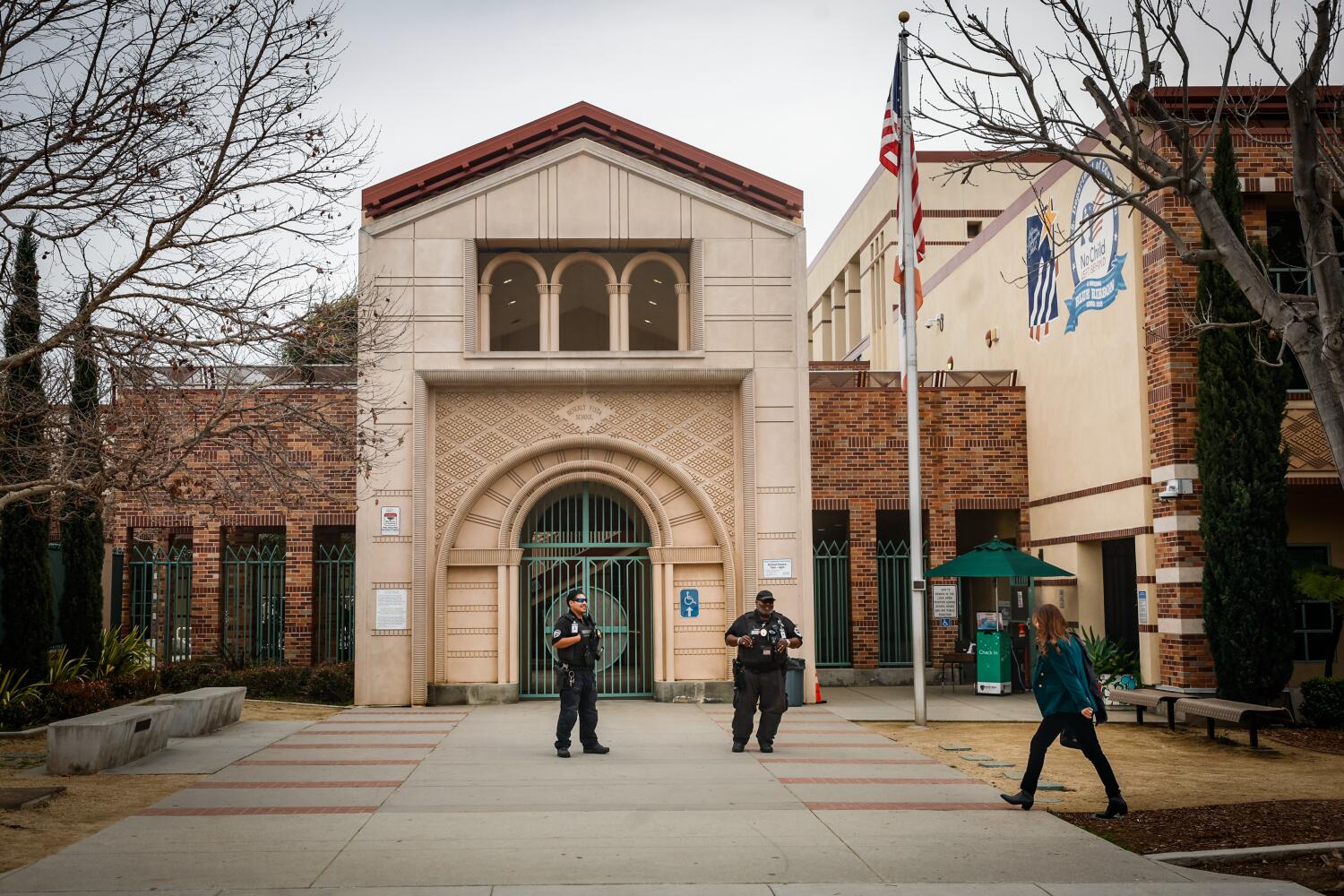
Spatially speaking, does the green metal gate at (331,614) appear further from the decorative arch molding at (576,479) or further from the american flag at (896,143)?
the american flag at (896,143)

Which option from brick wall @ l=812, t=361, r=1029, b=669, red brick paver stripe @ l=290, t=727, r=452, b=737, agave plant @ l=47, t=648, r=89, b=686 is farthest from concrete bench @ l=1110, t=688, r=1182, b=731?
agave plant @ l=47, t=648, r=89, b=686

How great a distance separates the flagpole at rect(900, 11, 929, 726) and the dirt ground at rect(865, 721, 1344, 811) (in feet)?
3.61

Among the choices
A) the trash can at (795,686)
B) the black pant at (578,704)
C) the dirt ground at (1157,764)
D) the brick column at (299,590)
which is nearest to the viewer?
the dirt ground at (1157,764)

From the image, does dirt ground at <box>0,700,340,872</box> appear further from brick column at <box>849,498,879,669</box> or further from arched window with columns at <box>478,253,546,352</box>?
brick column at <box>849,498,879,669</box>

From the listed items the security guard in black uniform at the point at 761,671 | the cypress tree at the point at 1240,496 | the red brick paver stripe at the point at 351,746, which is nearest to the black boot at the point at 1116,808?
the security guard in black uniform at the point at 761,671

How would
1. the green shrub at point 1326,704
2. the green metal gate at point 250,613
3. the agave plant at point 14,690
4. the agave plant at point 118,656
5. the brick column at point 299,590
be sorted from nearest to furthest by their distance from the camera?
1. the agave plant at point 14,690
2. the green shrub at point 1326,704
3. the agave plant at point 118,656
4. the brick column at point 299,590
5. the green metal gate at point 250,613

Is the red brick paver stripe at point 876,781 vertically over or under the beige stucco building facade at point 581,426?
under

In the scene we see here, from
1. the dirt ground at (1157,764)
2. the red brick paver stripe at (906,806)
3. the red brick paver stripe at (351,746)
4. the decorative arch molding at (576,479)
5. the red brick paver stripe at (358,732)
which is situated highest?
the decorative arch molding at (576,479)

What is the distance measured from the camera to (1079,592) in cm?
2175

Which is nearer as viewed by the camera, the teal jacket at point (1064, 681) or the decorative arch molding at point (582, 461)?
the teal jacket at point (1064, 681)

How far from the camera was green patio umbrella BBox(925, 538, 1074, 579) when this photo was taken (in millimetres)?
20406

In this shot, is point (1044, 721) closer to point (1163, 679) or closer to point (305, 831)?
point (305, 831)

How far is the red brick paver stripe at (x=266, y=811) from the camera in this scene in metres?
10.6

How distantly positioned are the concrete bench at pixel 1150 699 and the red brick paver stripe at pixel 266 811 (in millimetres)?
10527
